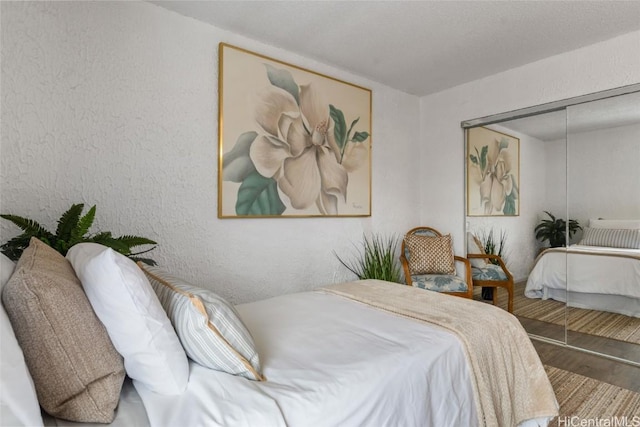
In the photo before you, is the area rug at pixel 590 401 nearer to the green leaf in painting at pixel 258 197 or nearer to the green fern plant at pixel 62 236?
the green leaf in painting at pixel 258 197

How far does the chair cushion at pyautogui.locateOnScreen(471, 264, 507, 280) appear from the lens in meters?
3.58

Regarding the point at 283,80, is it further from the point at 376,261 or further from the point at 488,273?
the point at 488,273

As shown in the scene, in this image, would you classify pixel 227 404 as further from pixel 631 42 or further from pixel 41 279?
pixel 631 42

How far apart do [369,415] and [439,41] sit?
2.78 metres

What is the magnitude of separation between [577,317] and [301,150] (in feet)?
9.15

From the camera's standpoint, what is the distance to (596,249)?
2.96 meters

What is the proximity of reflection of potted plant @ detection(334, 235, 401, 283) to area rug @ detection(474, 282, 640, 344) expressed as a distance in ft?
3.74

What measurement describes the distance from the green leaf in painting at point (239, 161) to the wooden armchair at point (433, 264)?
1842mm

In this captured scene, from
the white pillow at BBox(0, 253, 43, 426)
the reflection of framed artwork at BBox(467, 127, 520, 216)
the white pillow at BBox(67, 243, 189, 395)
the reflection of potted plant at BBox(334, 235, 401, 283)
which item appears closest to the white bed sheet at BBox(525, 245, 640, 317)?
the reflection of framed artwork at BBox(467, 127, 520, 216)

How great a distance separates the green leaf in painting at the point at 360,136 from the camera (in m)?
3.53

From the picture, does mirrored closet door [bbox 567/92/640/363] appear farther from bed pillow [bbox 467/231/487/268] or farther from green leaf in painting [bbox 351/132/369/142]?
green leaf in painting [bbox 351/132/369/142]

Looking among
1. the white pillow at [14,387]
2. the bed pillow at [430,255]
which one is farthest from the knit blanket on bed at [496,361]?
the bed pillow at [430,255]

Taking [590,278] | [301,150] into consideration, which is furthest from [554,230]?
[301,150]

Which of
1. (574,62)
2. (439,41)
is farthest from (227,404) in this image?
(574,62)
